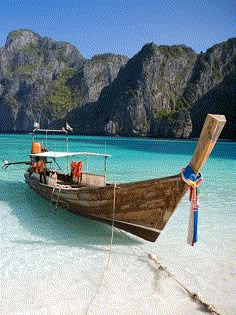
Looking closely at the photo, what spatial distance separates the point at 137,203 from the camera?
9148 mm

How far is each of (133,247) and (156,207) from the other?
1.50 m

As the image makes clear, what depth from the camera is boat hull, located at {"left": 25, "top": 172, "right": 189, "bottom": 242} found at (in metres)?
8.48

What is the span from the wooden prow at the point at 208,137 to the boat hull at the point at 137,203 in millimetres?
872

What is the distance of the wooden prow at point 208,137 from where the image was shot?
6730 millimetres

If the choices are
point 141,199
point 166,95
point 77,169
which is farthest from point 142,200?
point 166,95

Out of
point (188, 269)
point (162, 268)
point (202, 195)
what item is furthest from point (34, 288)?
point (202, 195)

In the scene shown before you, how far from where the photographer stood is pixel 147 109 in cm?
15712

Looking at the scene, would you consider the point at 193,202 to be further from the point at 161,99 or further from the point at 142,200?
the point at 161,99

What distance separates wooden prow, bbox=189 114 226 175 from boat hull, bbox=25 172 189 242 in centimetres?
87

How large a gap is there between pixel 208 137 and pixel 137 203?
3192 mm

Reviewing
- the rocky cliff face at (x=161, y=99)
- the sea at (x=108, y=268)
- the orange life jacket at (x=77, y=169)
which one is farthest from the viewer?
the rocky cliff face at (x=161, y=99)

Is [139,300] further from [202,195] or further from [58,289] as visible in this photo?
[202,195]

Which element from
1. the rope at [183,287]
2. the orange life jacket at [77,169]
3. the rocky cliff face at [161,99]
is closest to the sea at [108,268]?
the rope at [183,287]

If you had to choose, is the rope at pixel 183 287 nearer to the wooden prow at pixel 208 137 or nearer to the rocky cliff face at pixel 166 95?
the wooden prow at pixel 208 137
